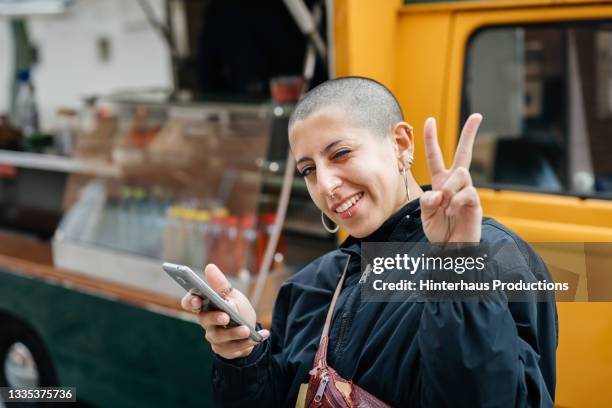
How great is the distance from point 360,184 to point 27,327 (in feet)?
9.65

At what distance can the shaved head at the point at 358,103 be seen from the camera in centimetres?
147

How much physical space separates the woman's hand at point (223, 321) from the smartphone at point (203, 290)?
0.01m

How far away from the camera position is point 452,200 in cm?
114

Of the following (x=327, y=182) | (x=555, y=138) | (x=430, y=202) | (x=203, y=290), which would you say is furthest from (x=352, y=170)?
(x=555, y=138)

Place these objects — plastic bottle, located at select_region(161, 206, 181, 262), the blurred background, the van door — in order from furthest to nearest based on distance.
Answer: plastic bottle, located at select_region(161, 206, 181, 262) → the blurred background → the van door

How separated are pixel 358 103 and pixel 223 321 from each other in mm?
575

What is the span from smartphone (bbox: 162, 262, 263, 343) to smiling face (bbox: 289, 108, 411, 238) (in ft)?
1.03

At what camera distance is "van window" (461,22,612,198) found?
2400 millimetres

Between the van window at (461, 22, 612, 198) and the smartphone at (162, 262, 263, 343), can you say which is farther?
the van window at (461, 22, 612, 198)

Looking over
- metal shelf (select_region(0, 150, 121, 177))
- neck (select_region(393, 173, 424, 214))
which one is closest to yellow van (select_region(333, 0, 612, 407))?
neck (select_region(393, 173, 424, 214))

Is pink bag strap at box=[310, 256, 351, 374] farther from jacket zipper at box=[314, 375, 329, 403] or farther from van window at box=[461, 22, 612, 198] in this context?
van window at box=[461, 22, 612, 198]

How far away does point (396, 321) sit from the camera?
135 cm

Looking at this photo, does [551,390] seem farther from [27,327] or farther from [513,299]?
[27,327]

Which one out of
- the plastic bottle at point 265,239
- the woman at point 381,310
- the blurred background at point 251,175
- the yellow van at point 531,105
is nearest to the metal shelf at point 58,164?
the blurred background at point 251,175
